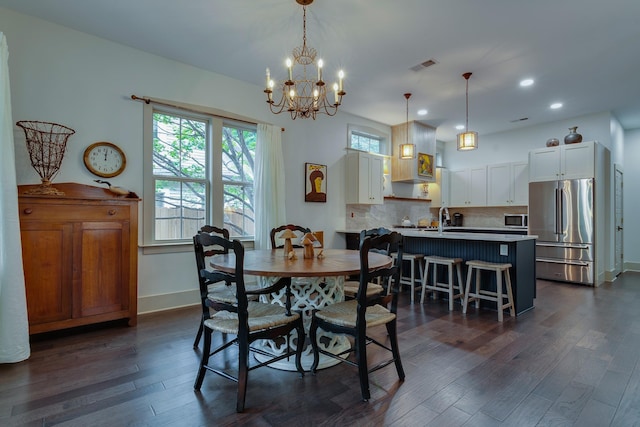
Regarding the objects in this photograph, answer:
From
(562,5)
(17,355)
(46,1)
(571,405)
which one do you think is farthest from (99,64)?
(571,405)

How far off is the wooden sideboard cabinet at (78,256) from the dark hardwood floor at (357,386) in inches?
10.0

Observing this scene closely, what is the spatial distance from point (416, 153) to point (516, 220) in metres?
2.50

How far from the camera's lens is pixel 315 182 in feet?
16.7

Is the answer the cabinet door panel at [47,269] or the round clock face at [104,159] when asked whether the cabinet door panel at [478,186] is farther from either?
the cabinet door panel at [47,269]

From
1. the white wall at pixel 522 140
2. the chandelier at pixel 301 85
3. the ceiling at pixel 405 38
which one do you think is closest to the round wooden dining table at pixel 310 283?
the chandelier at pixel 301 85

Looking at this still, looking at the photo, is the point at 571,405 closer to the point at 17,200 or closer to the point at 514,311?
the point at 514,311

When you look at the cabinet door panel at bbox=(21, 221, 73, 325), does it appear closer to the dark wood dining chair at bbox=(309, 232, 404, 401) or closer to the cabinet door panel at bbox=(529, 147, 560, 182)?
the dark wood dining chair at bbox=(309, 232, 404, 401)

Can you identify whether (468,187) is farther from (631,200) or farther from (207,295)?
(207,295)

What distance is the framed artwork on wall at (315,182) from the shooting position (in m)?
4.98

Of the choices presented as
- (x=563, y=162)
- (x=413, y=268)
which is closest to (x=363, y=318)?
(x=413, y=268)

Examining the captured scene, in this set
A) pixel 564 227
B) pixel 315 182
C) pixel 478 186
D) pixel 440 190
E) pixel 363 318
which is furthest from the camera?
pixel 440 190

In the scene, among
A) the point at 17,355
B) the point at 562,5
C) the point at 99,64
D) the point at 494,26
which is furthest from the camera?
the point at 99,64

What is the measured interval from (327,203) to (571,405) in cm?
397

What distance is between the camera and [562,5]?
267 cm
